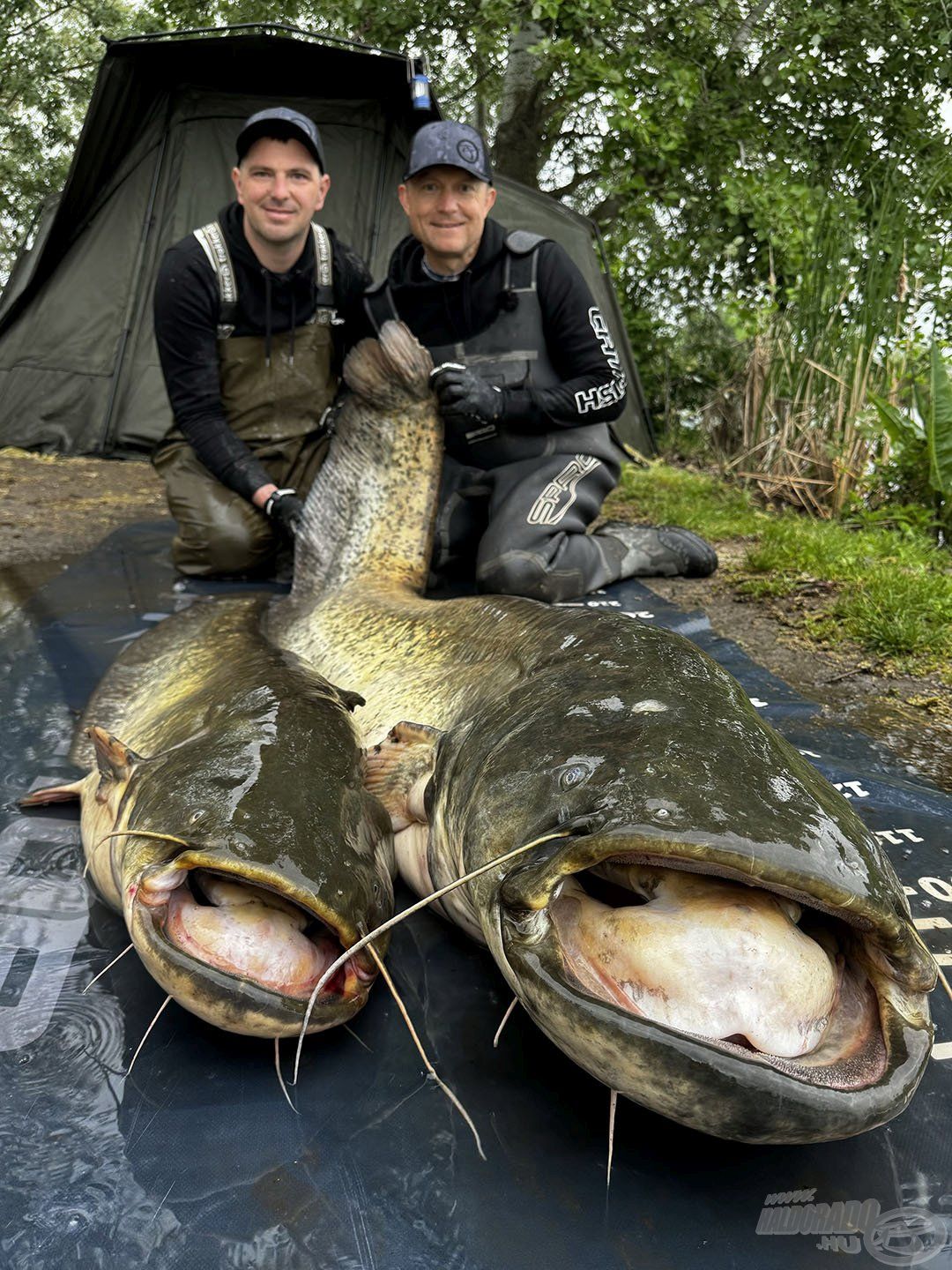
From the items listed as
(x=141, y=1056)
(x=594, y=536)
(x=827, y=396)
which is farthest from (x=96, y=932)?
(x=827, y=396)

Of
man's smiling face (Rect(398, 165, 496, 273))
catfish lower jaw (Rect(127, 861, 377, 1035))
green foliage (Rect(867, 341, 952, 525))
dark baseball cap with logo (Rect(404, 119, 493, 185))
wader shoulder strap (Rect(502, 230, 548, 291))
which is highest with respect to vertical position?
dark baseball cap with logo (Rect(404, 119, 493, 185))

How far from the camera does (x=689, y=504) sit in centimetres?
570

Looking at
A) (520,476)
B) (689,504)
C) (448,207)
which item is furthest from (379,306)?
(689,504)

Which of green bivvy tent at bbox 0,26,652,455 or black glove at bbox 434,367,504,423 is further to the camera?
green bivvy tent at bbox 0,26,652,455

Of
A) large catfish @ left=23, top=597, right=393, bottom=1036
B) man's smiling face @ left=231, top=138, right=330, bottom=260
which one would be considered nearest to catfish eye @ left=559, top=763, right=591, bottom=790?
large catfish @ left=23, top=597, right=393, bottom=1036

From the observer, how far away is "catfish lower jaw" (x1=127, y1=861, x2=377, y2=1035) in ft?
4.21

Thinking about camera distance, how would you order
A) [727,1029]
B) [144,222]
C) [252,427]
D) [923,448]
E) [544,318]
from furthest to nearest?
1. [144,222]
2. [923,448]
3. [252,427]
4. [544,318]
5. [727,1029]

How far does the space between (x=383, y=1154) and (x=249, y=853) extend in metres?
0.42

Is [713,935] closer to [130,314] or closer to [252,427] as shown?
[252,427]

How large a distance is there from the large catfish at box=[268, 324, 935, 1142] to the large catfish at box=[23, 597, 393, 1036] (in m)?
0.19

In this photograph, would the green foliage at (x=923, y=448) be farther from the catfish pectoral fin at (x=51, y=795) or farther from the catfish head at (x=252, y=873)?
the catfish pectoral fin at (x=51, y=795)

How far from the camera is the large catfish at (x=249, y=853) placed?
1311mm

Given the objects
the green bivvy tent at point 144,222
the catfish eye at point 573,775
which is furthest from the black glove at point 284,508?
the green bivvy tent at point 144,222

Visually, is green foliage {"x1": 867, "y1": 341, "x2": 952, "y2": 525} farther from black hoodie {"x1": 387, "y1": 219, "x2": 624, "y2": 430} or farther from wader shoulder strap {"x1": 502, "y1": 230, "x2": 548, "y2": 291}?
wader shoulder strap {"x1": 502, "y1": 230, "x2": 548, "y2": 291}
